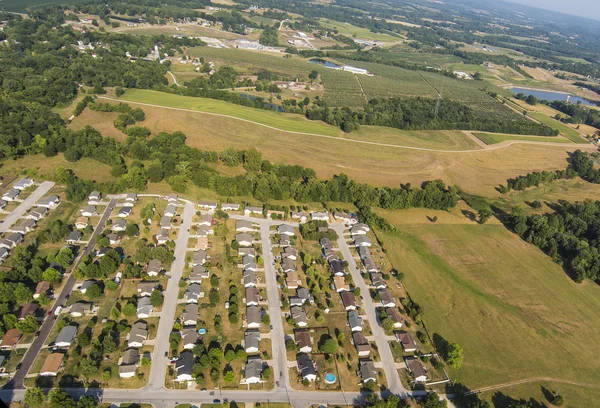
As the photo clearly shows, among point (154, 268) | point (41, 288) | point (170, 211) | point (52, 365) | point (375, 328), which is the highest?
point (170, 211)

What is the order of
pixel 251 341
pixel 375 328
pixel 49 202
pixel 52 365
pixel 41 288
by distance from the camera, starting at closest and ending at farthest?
1. pixel 52 365
2. pixel 251 341
3. pixel 41 288
4. pixel 375 328
5. pixel 49 202

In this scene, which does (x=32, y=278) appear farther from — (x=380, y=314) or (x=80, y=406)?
(x=380, y=314)

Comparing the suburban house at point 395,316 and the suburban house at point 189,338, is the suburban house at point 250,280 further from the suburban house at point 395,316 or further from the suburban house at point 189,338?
the suburban house at point 395,316

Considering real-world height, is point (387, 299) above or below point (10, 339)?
above

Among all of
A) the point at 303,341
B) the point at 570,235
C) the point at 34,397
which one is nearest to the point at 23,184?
the point at 34,397

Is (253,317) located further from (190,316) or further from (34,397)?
(34,397)

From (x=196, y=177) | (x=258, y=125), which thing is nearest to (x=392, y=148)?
(x=258, y=125)

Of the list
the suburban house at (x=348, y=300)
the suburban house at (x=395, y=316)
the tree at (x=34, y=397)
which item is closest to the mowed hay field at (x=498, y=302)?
the suburban house at (x=395, y=316)
